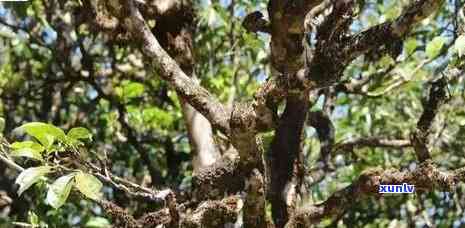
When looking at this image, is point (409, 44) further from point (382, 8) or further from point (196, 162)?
point (196, 162)

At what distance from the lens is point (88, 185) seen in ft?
5.63

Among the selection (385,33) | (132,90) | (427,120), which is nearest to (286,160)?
(427,120)

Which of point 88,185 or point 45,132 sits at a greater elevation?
point 45,132

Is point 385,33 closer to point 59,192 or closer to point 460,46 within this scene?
point 460,46

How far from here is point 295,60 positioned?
1.86 m

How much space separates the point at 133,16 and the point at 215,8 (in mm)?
1449

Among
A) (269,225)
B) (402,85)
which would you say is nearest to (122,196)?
(402,85)

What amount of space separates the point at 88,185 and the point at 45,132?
0.19m

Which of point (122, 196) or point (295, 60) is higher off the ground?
point (122, 196)

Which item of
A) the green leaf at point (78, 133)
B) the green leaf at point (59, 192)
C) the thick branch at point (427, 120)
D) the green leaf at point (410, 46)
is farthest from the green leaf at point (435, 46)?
the green leaf at point (59, 192)

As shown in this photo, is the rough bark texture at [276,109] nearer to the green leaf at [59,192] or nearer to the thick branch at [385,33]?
the thick branch at [385,33]

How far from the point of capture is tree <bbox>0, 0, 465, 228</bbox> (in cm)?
189

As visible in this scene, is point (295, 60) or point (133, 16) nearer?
point (295, 60)

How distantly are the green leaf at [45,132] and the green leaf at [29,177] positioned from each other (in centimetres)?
8
